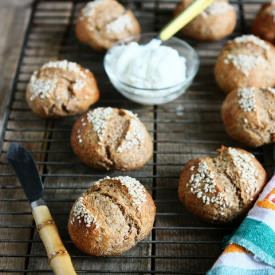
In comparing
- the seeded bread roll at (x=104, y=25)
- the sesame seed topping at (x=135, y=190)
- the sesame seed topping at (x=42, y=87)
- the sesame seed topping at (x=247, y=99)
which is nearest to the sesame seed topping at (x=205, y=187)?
the sesame seed topping at (x=135, y=190)

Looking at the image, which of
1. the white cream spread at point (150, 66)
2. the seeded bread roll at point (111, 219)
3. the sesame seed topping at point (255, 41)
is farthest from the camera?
the sesame seed topping at point (255, 41)

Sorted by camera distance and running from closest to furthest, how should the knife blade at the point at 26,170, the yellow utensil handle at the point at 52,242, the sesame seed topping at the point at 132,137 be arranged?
the yellow utensil handle at the point at 52,242, the knife blade at the point at 26,170, the sesame seed topping at the point at 132,137

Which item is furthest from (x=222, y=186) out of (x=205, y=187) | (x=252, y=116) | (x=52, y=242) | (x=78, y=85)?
(x=78, y=85)

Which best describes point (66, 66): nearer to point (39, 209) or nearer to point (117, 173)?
point (117, 173)

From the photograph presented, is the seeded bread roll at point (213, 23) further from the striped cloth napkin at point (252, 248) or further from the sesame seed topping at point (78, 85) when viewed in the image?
the striped cloth napkin at point (252, 248)

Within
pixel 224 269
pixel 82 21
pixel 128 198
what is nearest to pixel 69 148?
pixel 128 198

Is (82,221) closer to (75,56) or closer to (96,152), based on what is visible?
(96,152)
